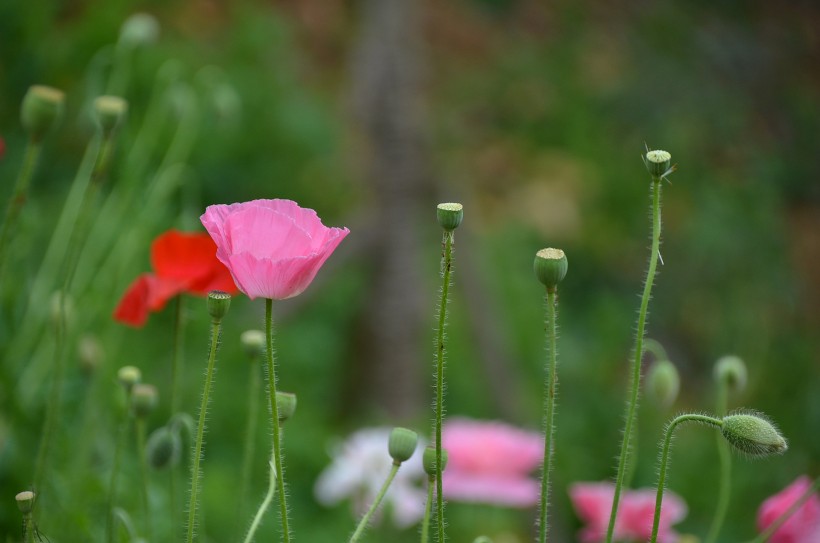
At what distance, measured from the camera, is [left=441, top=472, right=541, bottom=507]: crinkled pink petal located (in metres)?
0.94

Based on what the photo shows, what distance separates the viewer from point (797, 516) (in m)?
0.70

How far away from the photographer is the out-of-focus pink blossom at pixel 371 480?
96 cm

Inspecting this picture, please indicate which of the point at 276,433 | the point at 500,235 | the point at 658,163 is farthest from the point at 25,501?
the point at 500,235

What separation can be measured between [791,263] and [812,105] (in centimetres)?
48

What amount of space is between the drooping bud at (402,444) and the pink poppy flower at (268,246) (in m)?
0.09

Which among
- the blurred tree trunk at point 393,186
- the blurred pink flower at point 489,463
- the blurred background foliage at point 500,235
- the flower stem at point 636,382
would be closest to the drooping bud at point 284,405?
the flower stem at point 636,382

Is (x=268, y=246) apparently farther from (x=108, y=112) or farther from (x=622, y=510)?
(x=622, y=510)

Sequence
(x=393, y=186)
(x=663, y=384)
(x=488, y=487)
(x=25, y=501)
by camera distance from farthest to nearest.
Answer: (x=393, y=186) < (x=488, y=487) < (x=663, y=384) < (x=25, y=501)

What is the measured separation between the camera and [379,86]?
2295 mm

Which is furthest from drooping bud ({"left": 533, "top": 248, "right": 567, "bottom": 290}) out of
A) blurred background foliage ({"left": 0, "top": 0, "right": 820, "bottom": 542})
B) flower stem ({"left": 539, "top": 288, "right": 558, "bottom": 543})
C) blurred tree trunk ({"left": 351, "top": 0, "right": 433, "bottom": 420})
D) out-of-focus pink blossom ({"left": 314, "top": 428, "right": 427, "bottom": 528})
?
blurred tree trunk ({"left": 351, "top": 0, "right": 433, "bottom": 420})

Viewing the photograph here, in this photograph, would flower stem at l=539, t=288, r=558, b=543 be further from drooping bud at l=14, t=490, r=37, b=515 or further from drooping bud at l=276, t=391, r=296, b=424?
drooping bud at l=14, t=490, r=37, b=515

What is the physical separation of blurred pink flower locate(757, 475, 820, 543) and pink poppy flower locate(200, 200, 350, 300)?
1.19ft

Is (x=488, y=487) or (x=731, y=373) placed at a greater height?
(x=731, y=373)

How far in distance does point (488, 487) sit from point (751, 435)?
462 mm
